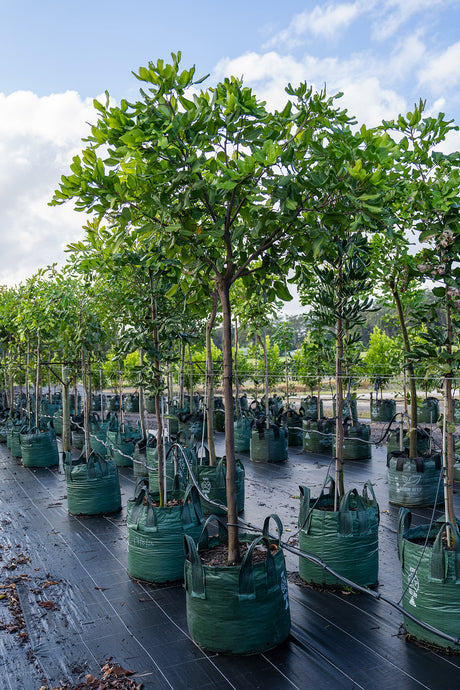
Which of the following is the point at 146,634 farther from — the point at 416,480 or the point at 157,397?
the point at 416,480

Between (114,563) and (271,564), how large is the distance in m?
2.34

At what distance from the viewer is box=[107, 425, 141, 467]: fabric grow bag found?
9.94 m

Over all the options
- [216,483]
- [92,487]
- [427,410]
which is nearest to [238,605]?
[216,483]

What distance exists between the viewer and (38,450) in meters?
9.99

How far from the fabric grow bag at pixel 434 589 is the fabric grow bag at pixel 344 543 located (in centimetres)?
70

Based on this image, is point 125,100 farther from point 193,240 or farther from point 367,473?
point 367,473

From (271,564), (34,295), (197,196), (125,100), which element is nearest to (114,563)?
(271,564)

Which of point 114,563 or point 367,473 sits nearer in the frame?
point 114,563

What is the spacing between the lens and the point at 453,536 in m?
3.63

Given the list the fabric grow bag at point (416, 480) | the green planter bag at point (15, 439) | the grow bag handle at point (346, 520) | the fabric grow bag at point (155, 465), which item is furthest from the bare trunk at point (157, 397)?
the green planter bag at point (15, 439)

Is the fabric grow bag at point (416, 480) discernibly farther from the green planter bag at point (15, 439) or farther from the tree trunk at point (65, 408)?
the green planter bag at point (15, 439)

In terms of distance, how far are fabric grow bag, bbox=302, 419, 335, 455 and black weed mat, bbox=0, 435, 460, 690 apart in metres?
4.56

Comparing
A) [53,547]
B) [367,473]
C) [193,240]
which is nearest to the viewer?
[193,240]

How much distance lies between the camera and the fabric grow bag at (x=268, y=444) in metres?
10.1
